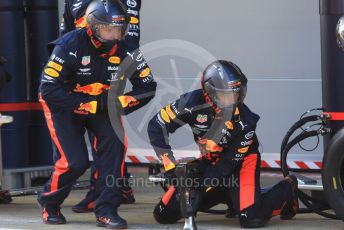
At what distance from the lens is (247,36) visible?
929cm

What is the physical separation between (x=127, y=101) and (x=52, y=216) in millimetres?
998

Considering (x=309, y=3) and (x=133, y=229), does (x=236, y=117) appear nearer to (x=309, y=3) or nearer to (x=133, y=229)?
(x=133, y=229)

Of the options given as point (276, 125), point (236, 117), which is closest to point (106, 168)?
point (236, 117)

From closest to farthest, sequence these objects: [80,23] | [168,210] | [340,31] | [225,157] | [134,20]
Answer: [340,31], [225,157], [168,210], [80,23], [134,20]

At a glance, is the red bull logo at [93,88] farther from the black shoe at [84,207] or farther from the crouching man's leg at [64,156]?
the black shoe at [84,207]

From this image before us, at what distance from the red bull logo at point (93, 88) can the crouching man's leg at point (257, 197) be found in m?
1.12

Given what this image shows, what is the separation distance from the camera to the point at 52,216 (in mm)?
7246

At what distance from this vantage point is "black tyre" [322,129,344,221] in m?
6.71

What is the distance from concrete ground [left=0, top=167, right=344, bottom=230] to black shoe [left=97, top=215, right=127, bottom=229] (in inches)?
4.9

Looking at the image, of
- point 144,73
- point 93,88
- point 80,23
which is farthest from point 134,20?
point 93,88

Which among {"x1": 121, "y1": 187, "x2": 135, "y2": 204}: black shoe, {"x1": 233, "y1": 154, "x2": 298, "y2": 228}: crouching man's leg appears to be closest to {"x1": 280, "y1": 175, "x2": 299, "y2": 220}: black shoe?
{"x1": 233, "y1": 154, "x2": 298, "y2": 228}: crouching man's leg

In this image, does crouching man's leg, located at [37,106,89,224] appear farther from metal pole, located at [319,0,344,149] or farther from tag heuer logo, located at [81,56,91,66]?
metal pole, located at [319,0,344,149]

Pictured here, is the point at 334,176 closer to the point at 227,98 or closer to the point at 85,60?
the point at 227,98

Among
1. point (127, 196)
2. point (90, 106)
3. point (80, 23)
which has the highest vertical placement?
point (80, 23)
